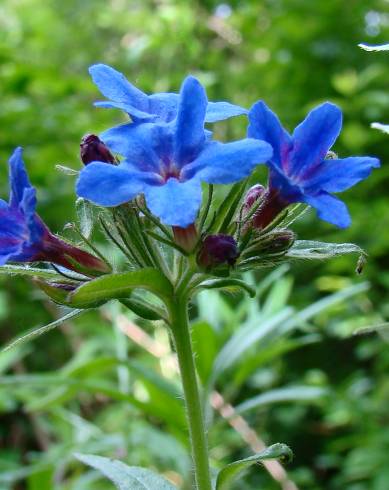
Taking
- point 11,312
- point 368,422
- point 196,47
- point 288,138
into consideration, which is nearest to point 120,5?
point 196,47

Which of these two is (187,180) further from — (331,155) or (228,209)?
(331,155)

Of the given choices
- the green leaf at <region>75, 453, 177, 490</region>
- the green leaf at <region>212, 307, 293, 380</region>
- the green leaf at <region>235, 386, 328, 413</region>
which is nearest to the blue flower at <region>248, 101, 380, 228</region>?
the green leaf at <region>75, 453, 177, 490</region>

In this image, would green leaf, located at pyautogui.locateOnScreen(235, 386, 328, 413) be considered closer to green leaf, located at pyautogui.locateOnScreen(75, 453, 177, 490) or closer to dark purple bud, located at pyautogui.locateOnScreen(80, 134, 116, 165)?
green leaf, located at pyautogui.locateOnScreen(75, 453, 177, 490)

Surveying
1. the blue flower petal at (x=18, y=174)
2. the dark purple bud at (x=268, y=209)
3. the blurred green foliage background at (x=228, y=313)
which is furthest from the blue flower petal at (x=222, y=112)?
the blurred green foliage background at (x=228, y=313)

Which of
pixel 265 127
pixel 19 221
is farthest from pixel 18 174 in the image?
pixel 265 127

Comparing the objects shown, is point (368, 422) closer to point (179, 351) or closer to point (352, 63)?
point (179, 351)
